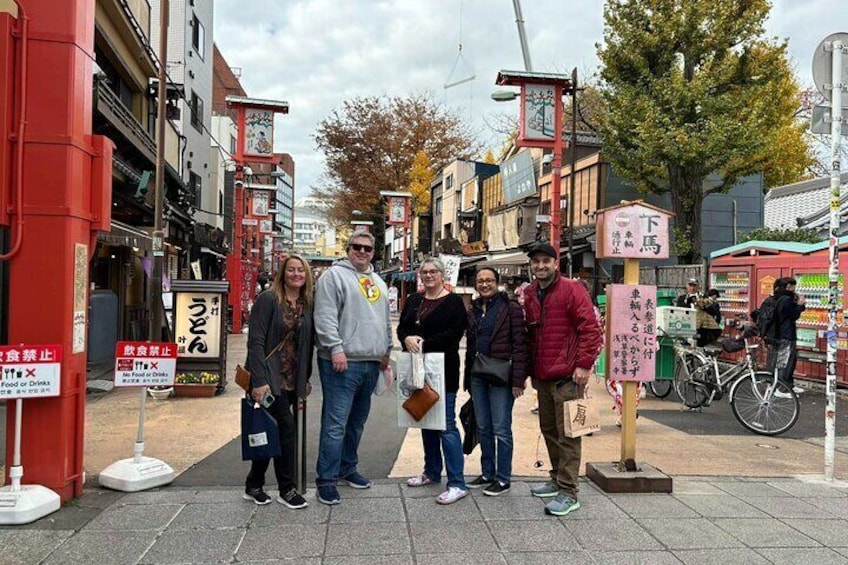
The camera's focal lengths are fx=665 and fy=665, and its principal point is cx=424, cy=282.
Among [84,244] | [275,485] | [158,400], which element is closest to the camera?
[84,244]

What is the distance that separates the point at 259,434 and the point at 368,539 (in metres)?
1.02

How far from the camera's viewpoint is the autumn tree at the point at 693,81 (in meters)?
16.1

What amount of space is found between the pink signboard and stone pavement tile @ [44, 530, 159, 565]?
351 cm

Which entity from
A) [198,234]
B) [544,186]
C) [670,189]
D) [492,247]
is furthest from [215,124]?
[670,189]

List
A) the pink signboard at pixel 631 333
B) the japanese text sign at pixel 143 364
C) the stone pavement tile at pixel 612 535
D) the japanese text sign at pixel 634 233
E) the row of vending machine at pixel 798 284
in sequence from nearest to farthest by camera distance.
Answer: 1. the stone pavement tile at pixel 612 535
2. the japanese text sign at pixel 143 364
3. the pink signboard at pixel 631 333
4. the japanese text sign at pixel 634 233
5. the row of vending machine at pixel 798 284

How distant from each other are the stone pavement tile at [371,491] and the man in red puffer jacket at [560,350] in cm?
114

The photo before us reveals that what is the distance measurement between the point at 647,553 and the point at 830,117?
13.5 feet

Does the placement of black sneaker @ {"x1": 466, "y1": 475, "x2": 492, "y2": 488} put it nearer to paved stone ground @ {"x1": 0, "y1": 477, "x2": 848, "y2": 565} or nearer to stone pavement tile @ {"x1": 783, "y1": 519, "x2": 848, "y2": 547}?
paved stone ground @ {"x1": 0, "y1": 477, "x2": 848, "y2": 565}

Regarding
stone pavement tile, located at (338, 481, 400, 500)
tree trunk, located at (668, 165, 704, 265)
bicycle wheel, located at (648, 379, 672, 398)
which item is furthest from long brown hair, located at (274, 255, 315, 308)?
tree trunk, located at (668, 165, 704, 265)

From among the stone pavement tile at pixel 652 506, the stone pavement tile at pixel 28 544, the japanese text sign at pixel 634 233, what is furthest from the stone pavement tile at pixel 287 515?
the japanese text sign at pixel 634 233

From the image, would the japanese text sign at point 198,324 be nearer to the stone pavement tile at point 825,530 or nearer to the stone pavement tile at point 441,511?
the stone pavement tile at point 441,511

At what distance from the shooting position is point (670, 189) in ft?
60.1

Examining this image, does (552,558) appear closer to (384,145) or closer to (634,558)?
(634,558)

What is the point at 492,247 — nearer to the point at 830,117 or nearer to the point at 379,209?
the point at 379,209
